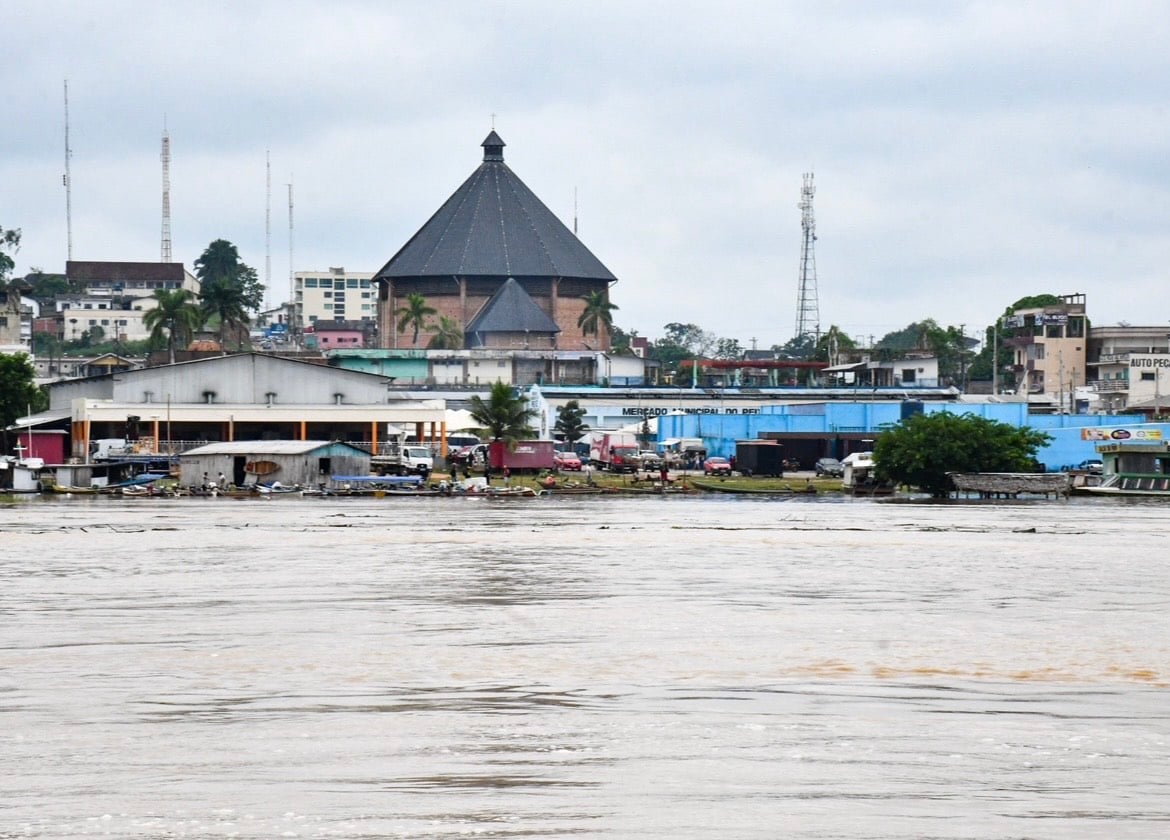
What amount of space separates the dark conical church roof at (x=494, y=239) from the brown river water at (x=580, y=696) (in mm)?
135154

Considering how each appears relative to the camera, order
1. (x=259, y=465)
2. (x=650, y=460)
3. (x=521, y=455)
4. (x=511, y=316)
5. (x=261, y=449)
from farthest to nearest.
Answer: (x=511, y=316)
(x=650, y=460)
(x=521, y=455)
(x=261, y=449)
(x=259, y=465)

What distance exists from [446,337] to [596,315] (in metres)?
14.4

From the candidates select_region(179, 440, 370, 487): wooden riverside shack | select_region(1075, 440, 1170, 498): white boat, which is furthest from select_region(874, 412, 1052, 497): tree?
select_region(179, 440, 370, 487): wooden riverside shack

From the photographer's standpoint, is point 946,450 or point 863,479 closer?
point 946,450

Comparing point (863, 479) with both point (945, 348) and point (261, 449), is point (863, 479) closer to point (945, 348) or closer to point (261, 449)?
point (261, 449)

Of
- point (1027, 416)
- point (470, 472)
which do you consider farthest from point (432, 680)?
point (1027, 416)

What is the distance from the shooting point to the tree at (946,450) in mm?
71375

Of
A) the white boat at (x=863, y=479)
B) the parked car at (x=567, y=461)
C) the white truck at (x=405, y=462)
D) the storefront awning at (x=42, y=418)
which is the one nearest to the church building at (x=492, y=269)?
the storefront awning at (x=42, y=418)

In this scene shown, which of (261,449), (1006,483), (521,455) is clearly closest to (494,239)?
(521,455)

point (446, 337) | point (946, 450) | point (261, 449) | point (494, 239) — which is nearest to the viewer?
point (946, 450)

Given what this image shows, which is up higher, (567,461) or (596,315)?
(596,315)

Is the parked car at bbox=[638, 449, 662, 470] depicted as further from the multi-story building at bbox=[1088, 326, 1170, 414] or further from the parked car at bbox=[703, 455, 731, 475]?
the multi-story building at bbox=[1088, 326, 1170, 414]

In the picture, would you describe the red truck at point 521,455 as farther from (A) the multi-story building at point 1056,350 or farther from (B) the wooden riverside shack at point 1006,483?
(A) the multi-story building at point 1056,350

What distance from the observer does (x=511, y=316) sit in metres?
162
